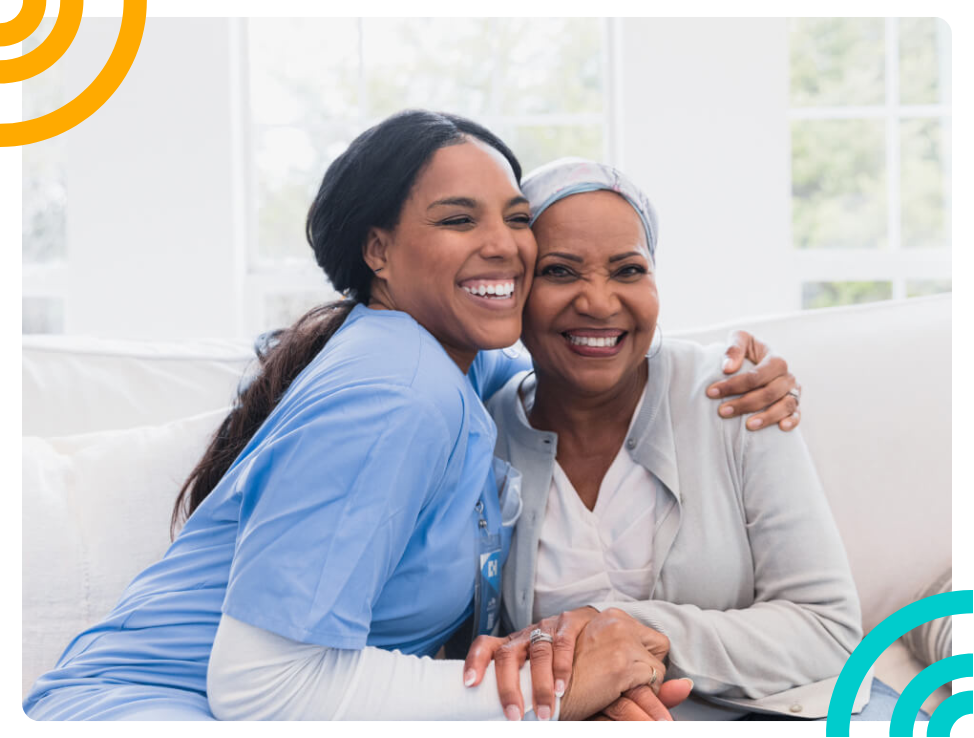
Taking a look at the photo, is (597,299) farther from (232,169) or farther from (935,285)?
(935,285)

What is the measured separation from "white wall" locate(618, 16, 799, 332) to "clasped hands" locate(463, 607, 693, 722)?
2014 millimetres

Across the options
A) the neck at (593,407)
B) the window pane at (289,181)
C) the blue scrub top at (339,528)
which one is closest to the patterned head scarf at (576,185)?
the neck at (593,407)

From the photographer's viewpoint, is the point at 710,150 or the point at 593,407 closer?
the point at 593,407

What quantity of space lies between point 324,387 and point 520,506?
505 millimetres

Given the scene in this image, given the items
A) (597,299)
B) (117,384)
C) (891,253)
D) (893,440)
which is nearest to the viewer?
(597,299)

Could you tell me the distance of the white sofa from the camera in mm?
1612

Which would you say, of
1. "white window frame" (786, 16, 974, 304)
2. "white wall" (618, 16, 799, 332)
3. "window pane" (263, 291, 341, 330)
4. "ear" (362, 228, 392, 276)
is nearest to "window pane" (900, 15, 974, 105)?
"white window frame" (786, 16, 974, 304)

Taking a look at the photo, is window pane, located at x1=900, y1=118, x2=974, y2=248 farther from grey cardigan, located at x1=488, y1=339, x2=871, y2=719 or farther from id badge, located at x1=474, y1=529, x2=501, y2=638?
id badge, located at x1=474, y1=529, x2=501, y2=638

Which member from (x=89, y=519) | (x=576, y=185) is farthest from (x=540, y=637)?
(x=89, y=519)

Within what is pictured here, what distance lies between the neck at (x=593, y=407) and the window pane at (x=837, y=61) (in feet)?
7.17

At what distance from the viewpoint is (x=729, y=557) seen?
1516 mm

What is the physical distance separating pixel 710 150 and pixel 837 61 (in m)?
0.65

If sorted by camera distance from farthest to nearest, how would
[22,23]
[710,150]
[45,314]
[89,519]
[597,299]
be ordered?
[45,314] < [710,150] < [89,519] < [597,299] < [22,23]
